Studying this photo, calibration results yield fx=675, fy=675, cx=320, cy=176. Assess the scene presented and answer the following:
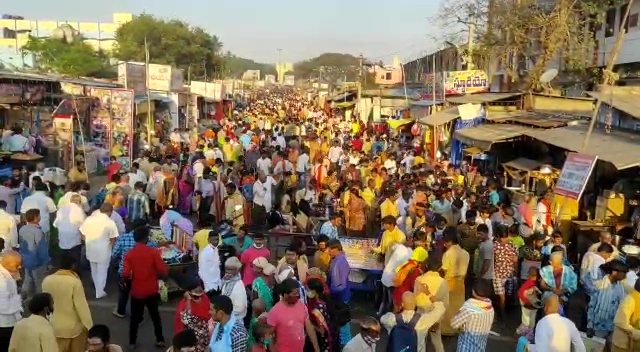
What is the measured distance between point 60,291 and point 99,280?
10.6 feet

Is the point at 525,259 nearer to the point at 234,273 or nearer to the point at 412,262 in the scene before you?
the point at 412,262

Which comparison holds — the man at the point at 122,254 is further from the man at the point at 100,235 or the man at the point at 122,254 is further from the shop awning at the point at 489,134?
the shop awning at the point at 489,134

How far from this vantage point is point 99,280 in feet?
30.7

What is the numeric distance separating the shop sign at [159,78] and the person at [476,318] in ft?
84.7

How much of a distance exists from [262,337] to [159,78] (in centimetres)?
2627

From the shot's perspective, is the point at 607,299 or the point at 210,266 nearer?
the point at 607,299

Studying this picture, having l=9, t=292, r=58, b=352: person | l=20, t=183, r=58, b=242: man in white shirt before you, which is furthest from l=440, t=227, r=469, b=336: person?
l=20, t=183, r=58, b=242: man in white shirt

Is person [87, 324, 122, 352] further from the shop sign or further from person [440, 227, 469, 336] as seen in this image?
the shop sign

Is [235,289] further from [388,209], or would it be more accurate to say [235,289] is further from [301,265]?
[388,209]

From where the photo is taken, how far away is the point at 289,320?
5.74 metres

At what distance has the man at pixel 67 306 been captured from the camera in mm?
6211

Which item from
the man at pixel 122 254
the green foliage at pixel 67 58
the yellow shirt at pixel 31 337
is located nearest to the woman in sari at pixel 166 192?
the man at pixel 122 254

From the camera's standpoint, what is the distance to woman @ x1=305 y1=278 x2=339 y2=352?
623 cm

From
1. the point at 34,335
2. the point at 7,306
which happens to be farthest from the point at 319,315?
the point at 7,306
